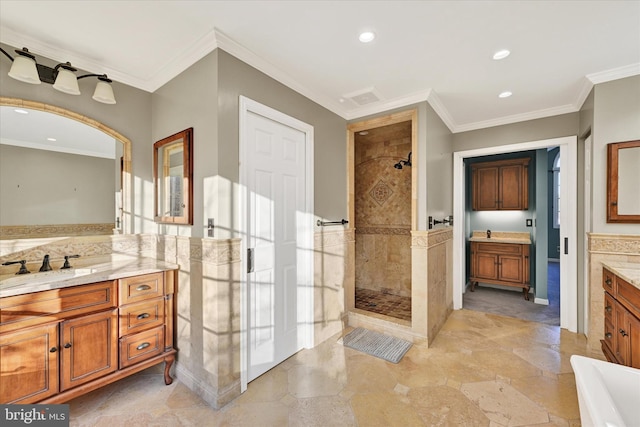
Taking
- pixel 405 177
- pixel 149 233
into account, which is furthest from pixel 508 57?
pixel 149 233

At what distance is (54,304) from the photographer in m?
1.63

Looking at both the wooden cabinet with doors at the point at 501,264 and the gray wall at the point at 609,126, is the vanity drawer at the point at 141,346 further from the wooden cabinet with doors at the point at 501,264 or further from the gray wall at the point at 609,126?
the wooden cabinet with doors at the point at 501,264

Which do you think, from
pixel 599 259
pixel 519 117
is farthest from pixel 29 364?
pixel 519 117

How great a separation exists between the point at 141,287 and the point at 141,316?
0.22m

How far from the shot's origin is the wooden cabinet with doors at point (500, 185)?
4504 millimetres

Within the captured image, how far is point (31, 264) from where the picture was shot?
1956 mm

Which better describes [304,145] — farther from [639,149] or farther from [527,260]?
[527,260]

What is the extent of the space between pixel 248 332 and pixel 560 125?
4009mm

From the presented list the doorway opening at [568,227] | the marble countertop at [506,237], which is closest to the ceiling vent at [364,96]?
the doorway opening at [568,227]

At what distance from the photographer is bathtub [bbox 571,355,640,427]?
42.1 inches

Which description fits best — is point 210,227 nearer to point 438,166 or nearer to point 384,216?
point 438,166

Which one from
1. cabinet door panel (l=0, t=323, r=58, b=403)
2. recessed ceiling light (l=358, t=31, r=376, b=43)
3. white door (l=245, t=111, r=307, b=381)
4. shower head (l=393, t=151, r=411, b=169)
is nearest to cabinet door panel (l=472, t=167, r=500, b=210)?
shower head (l=393, t=151, r=411, b=169)

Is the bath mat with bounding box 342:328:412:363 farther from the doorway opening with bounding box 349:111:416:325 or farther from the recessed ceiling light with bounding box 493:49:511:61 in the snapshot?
the recessed ceiling light with bounding box 493:49:511:61

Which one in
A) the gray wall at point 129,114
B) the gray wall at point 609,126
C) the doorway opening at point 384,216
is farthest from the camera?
the doorway opening at point 384,216
